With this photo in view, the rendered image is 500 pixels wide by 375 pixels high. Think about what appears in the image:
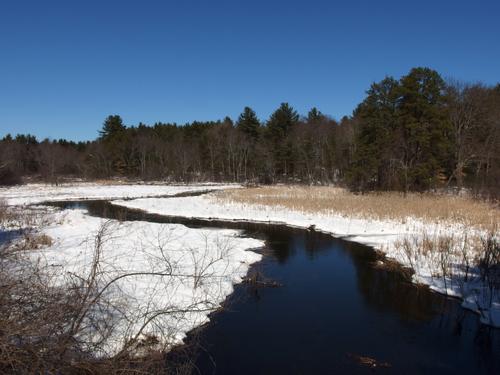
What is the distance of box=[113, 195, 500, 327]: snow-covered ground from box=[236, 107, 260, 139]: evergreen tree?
38694 mm

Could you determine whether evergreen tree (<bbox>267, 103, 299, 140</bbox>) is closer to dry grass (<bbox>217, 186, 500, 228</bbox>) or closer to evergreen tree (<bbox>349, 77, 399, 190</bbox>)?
evergreen tree (<bbox>349, 77, 399, 190</bbox>)

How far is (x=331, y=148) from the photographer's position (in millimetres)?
55406

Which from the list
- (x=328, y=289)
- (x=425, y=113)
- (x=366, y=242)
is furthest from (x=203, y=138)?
(x=328, y=289)

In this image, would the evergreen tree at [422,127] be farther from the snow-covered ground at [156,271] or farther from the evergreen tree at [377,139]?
the snow-covered ground at [156,271]

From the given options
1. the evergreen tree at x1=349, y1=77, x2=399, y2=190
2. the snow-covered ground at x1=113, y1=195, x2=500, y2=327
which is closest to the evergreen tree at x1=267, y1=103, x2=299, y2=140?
the evergreen tree at x1=349, y1=77, x2=399, y2=190

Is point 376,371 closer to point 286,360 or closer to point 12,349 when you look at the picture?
point 286,360

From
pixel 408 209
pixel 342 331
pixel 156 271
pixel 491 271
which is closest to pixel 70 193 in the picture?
pixel 408 209

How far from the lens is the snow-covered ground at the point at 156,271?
6.33m

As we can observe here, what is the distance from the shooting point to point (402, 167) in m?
29.5

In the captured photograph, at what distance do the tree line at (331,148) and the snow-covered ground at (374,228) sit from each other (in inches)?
425

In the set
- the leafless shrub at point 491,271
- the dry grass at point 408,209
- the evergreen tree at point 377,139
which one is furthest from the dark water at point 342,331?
the evergreen tree at point 377,139

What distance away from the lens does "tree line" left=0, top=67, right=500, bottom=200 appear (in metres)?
29.1

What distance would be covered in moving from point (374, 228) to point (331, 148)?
130 ft

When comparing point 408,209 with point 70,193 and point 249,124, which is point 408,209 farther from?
point 249,124
